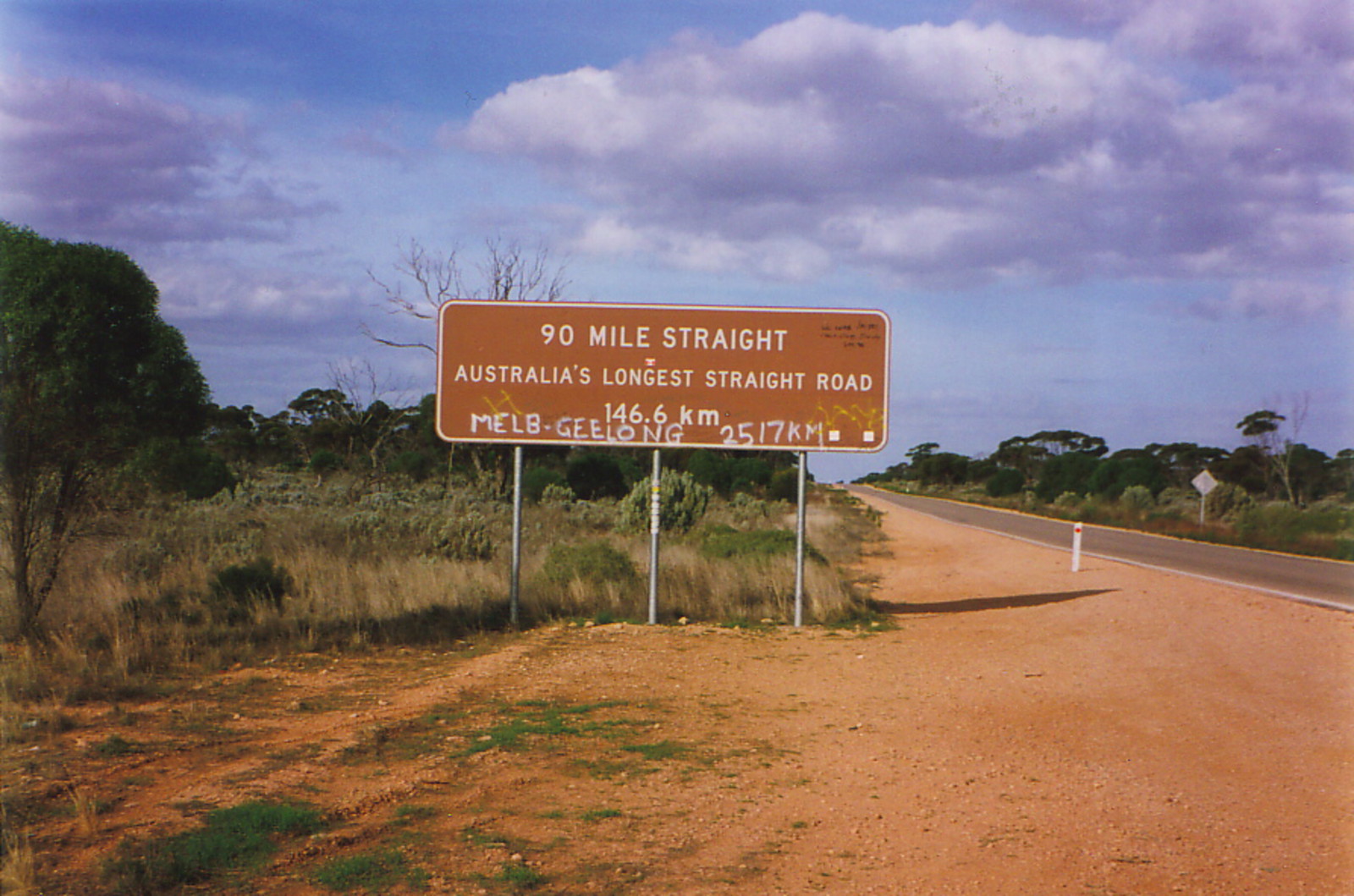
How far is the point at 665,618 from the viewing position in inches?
506

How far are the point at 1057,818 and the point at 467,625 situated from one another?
8.00m

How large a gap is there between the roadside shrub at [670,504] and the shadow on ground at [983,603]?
6.92m

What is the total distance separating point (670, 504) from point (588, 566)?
9.78 m

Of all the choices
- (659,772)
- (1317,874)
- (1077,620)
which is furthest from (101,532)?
(1077,620)

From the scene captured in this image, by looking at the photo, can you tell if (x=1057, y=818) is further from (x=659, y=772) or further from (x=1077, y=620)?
(x=1077, y=620)

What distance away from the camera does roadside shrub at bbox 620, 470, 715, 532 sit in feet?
72.0

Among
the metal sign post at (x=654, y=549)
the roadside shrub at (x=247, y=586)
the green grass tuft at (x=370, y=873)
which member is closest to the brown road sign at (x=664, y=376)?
the metal sign post at (x=654, y=549)

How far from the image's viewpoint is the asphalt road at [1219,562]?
17406 millimetres

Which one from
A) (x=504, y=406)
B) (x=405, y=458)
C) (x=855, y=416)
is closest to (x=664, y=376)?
(x=504, y=406)

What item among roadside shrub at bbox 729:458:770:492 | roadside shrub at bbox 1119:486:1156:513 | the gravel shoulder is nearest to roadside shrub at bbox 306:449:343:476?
roadside shrub at bbox 729:458:770:492

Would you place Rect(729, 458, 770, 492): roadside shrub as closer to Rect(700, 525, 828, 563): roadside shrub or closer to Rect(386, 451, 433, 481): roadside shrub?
Rect(386, 451, 433, 481): roadside shrub

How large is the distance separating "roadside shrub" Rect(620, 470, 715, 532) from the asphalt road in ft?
32.3

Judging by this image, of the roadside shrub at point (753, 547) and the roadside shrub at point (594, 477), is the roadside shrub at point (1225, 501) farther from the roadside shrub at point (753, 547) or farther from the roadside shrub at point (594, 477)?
the roadside shrub at point (753, 547)

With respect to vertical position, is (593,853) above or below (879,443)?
below
